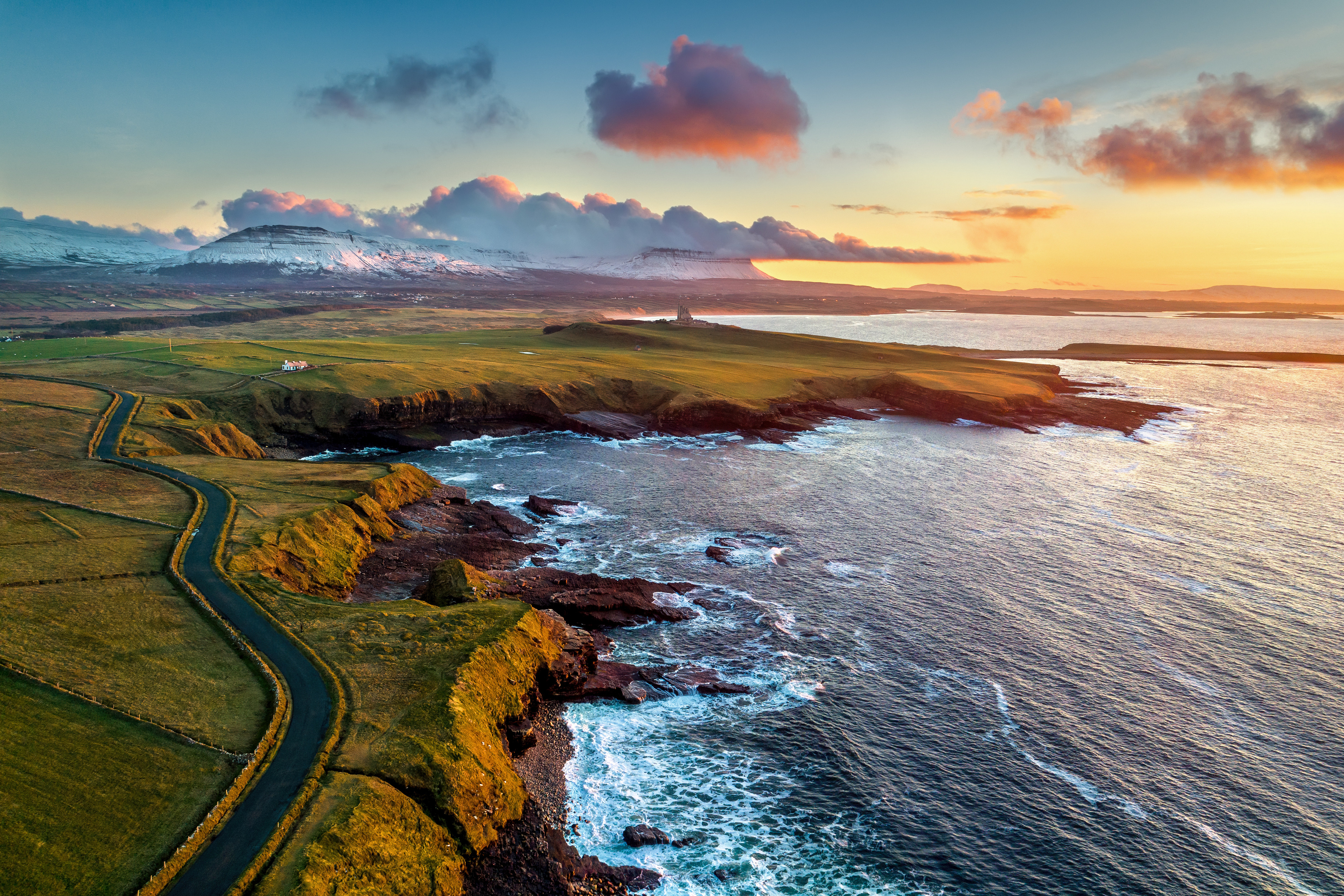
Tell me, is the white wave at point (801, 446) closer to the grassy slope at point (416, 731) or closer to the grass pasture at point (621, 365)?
the grass pasture at point (621, 365)

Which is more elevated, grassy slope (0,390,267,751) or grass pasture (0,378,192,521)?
grass pasture (0,378,192,521)

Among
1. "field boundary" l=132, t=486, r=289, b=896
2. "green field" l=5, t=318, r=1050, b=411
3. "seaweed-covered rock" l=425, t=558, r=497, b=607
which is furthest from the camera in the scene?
"green field" l=5, t=318, r=1050, b=411

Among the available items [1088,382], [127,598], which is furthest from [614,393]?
[1088,382]

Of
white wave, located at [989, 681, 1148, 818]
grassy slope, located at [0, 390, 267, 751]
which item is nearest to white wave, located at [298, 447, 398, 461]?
grassy slope, located at [0, 390, 267, 751]

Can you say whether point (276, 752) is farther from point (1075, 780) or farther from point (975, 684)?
point (975, 684)

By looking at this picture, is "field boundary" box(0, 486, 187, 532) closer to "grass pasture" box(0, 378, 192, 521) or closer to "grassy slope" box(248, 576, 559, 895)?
"grass pasture" box(0, 378, 192, 521)

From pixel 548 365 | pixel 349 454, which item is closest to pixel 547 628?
pixel 349 454
